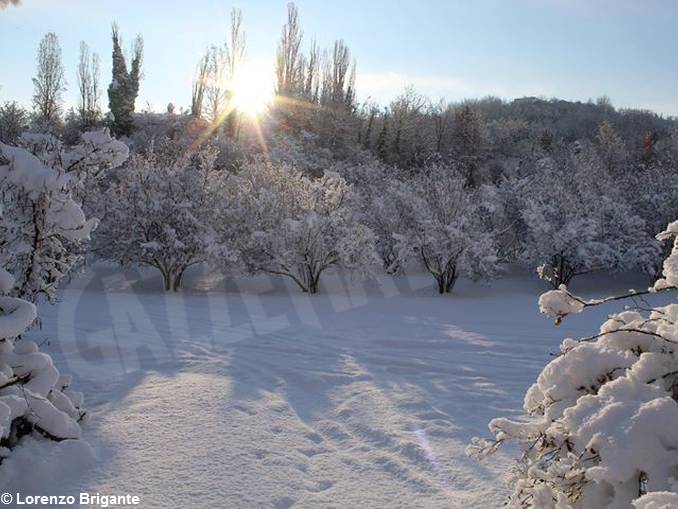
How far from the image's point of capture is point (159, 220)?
16438 millimetres

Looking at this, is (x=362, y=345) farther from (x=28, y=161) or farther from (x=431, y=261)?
(x=431, y=261)

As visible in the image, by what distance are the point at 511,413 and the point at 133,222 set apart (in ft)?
44.2

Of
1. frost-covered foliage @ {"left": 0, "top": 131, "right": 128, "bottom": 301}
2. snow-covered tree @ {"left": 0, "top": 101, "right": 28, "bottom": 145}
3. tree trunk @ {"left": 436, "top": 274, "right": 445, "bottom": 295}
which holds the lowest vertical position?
tree trunk @ {"left": 436, "top": 274, "right": 445, "bottom": 295}

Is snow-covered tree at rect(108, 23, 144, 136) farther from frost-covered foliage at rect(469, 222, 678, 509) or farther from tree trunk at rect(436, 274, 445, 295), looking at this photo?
frost-covered foliage at rect(469, 222, 678, 509)

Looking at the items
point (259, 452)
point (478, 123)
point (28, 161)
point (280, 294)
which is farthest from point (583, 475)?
point (478, 123)

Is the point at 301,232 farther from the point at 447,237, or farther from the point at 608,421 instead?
the point at 608,421

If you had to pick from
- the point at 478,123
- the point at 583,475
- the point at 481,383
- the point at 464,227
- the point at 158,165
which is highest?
the point at 478,123

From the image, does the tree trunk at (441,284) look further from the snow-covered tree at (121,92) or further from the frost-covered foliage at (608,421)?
the snow-covered tree at (121,92)

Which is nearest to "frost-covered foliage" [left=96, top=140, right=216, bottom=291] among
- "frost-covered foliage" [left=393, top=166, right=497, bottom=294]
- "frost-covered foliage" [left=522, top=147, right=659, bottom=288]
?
"frost-covered foliage" [left=393, top=166, right=497, bottom=294]

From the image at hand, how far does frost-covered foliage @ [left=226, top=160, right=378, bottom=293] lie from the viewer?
15.9m

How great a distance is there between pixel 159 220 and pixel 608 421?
626 inches

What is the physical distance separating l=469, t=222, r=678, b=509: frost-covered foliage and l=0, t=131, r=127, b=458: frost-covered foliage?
345 centimetres

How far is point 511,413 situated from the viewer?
5.75 meters

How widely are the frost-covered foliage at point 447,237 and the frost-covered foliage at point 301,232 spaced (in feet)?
4.98
